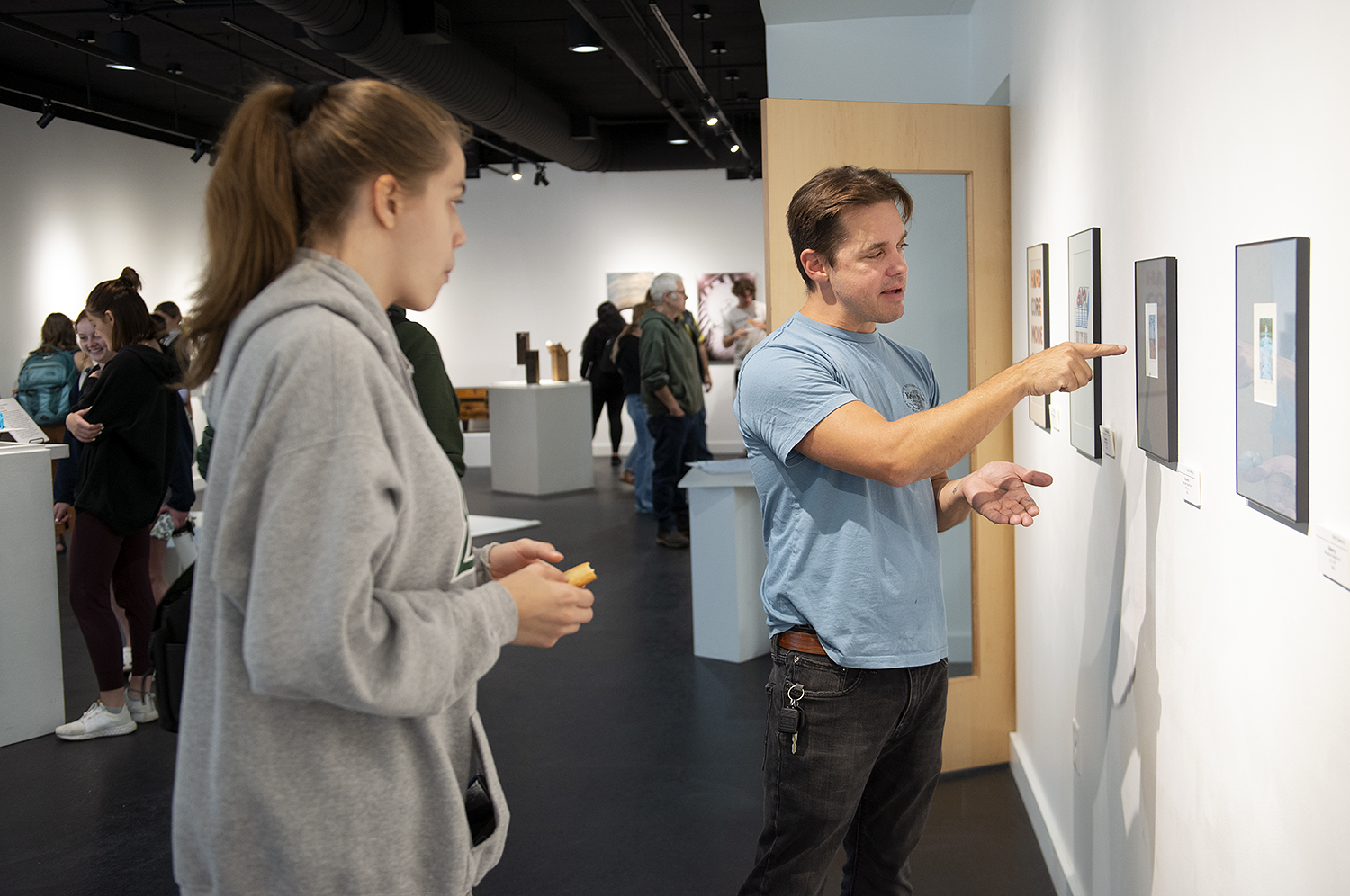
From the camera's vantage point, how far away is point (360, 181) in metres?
1.07

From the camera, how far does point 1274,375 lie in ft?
4.43

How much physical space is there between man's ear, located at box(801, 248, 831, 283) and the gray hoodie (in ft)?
3.40

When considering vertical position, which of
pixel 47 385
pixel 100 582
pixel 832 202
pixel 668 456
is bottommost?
pixel 100 582

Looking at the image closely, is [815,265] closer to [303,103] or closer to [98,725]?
[303,103]

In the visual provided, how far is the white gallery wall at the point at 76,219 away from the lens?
9258 mm

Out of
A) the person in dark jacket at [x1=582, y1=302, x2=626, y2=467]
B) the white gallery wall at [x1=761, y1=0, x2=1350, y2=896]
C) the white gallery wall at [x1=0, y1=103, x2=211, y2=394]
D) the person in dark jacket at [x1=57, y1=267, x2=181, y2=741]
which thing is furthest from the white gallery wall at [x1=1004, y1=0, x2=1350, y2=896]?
the white gallery wall at [x1=0, y1=103, x2=211, y2=394]

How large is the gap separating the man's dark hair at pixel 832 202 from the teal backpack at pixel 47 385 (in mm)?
6905

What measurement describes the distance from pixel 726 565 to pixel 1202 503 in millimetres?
3296

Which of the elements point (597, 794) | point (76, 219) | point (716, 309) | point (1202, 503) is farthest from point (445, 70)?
point (1202, 503)

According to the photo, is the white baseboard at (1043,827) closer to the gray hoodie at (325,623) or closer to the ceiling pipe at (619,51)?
the gray hoodie at (325,623)

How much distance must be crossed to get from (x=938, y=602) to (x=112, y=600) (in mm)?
3610

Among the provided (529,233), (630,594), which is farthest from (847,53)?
(529,233)

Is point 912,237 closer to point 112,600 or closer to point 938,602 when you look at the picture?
point 938,602

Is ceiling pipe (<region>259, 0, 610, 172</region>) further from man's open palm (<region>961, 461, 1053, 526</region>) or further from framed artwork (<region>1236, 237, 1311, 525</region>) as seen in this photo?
framed artwork (<region>1236, 237, 1311, 525</region>)
